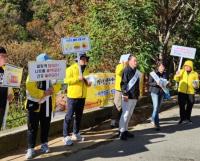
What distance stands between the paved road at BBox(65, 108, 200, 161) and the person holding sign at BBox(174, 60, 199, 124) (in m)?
0.55

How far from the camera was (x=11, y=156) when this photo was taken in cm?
850

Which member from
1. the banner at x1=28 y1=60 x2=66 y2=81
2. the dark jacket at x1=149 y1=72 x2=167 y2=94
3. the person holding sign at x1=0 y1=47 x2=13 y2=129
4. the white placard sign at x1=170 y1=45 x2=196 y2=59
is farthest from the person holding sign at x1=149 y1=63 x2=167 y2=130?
the person holding sign at x1=0 y1=47 x2=13 y2=129

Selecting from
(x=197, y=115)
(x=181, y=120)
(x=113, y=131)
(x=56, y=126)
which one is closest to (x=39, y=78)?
(x=56, y=126)

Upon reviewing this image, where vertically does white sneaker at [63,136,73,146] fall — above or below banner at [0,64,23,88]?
below

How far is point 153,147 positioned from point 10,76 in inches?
131

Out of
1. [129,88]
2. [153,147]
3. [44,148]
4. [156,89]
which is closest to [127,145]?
[153,147]

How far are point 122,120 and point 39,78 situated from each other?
8.15ft

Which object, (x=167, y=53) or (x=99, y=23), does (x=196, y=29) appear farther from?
(x=99, y=23)

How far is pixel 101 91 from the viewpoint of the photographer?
13000mm

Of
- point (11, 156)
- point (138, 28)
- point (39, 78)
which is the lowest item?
point (11, 156)

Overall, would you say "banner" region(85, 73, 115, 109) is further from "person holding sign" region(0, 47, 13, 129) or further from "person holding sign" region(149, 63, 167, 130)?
"person holding sign" region(0, 47, 13, 129)

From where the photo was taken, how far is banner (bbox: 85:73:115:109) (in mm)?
12656

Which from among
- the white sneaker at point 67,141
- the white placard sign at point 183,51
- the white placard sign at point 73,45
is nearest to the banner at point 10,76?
the white placard sign at point 73,45

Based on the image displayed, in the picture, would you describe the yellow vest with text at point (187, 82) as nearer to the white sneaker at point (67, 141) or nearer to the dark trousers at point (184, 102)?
the dark trousers at point (184, 102)
